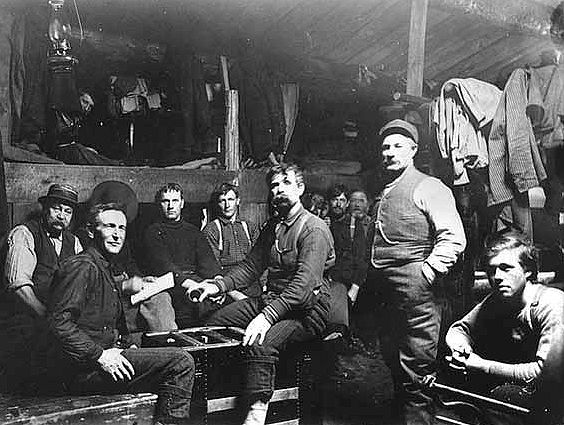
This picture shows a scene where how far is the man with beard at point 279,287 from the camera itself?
2.17 m

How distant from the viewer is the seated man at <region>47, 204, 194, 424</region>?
1963 millimetres

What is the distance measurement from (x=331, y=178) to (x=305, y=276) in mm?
397

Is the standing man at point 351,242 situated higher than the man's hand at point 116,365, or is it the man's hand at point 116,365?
the standing man at point 351,242

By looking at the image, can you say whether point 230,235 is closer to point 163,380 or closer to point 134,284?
point 134,284

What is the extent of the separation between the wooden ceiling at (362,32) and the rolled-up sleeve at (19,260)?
88 centimetres

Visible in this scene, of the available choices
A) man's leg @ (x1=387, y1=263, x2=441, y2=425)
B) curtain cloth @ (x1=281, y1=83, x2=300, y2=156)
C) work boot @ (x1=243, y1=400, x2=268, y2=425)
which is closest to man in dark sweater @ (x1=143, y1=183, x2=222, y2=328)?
work boot @ (x1=243, y1=400, x2=268, y2=425)

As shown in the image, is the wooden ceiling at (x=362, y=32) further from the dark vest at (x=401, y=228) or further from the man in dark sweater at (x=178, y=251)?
the man in dark sweater at (x=178, y=251)

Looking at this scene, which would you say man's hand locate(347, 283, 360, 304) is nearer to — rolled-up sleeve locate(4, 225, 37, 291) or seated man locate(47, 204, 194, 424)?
seated man locate(47, 204, 194, 424)

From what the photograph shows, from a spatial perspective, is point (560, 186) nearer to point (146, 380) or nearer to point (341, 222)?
point (341, 222)

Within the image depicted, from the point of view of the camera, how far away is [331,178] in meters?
2.30

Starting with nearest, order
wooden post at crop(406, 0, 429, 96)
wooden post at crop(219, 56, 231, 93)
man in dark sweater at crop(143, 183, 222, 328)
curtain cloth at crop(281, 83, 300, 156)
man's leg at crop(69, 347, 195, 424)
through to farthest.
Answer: man's leg at crop(69, 347, 195, 424) < man in dark sweater at crop(143, 183, 222, 328) < wooden post at crop(406, 0, 429, 96) < wooden post at crop(219, 56, 231, 93) < curtain cloth at crop(281, 83, 300, 156)

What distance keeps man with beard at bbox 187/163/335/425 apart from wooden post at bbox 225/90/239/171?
0.20 m

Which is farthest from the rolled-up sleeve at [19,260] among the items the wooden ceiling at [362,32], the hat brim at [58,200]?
the wooden ceiling at [362,32]

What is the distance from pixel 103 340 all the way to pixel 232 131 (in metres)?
Result: 0.96
